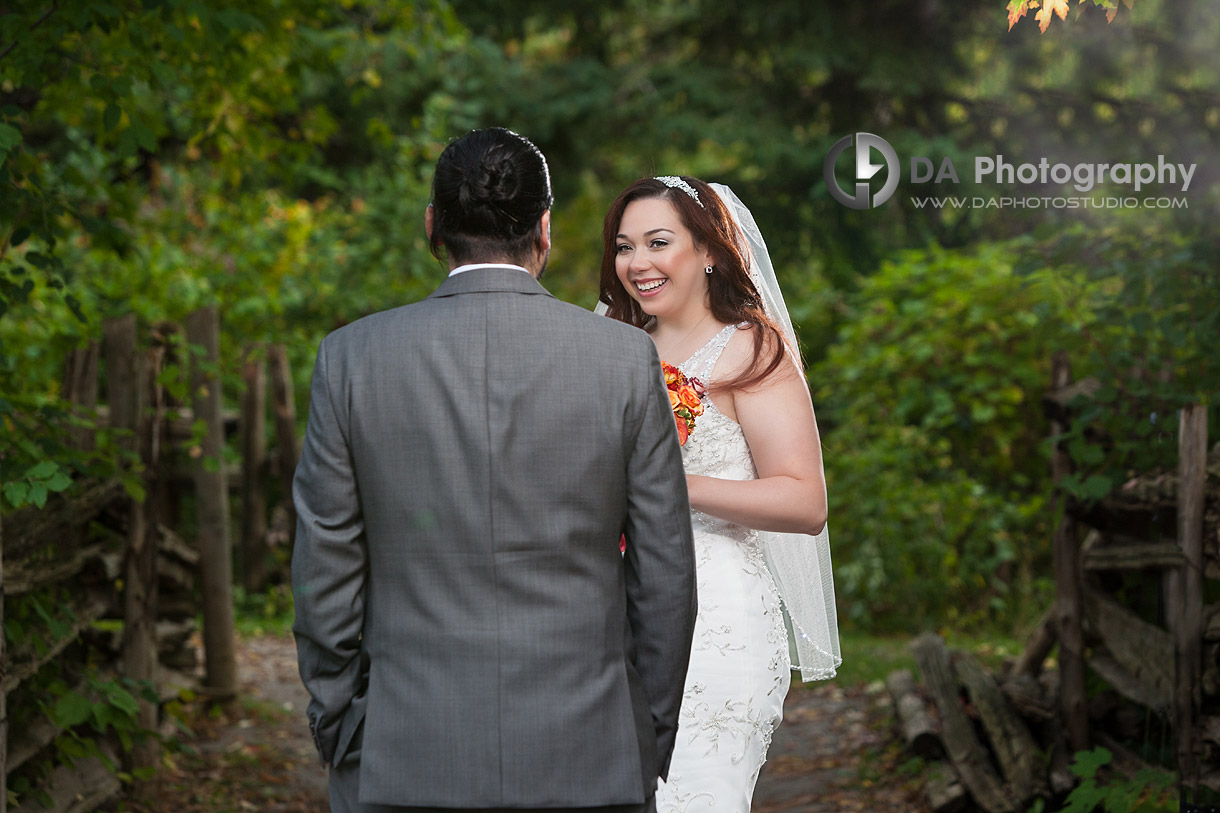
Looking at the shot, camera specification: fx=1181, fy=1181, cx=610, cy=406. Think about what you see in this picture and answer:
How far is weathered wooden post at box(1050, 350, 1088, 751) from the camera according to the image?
5609 mm

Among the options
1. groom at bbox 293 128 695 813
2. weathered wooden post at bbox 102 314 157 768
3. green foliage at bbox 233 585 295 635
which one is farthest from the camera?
green foliage at bbox 233 585 295 635

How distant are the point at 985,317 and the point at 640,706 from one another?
7.90 metres

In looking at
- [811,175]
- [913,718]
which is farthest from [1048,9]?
[811,175]

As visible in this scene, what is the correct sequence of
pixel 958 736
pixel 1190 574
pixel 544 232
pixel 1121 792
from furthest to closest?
1. pixel 958 736
2. pixel 1190 574
3. pixel 1121 792
4. pixel 544 232

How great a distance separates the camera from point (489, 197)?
2279 millimetres

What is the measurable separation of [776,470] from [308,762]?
406cm

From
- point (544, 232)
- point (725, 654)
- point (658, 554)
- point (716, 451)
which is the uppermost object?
point (544, 232)

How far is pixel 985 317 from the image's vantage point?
31.4ft

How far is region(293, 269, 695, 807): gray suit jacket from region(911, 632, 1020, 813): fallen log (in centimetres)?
333

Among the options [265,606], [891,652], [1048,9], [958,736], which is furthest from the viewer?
[265,606]

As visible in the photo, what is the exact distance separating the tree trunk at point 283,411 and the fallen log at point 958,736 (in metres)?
5.31

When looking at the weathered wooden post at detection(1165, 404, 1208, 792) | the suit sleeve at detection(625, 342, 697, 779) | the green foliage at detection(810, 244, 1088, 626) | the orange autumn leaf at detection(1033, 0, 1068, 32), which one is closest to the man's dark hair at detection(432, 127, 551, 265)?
the suit sleeve at detection(625, 342, 697, 779)

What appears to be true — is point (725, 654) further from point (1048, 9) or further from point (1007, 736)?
point (1007, 736)

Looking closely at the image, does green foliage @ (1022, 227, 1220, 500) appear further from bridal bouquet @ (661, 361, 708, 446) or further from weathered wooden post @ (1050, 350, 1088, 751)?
bridal bouquet @ (661, 361, 708, 446)
